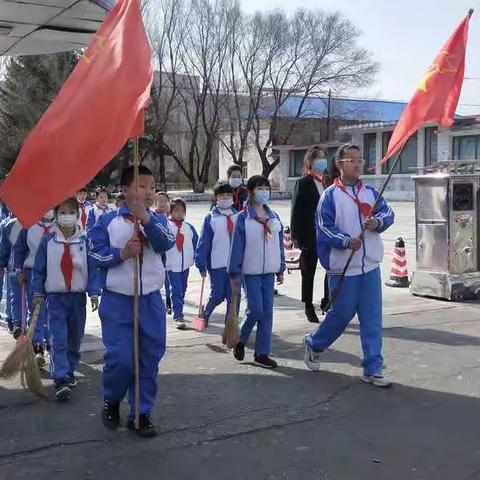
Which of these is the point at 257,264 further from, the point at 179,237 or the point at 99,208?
the point at 99,208

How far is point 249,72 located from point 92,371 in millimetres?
48109

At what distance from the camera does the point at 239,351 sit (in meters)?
6.63

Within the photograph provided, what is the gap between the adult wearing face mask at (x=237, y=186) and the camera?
8.73m

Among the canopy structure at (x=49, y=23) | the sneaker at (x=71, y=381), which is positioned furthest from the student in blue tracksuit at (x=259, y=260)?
the canopy structure at (x=49, y=23)

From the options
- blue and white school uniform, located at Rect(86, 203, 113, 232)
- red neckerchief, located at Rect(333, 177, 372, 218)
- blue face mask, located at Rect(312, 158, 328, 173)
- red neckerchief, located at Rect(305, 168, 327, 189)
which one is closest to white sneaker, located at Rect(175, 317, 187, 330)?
red neckerchief, located at Rect(305, 168, 327, 189)

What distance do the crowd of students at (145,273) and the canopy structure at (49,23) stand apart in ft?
7.21

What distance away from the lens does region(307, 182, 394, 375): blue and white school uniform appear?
5.81 metres

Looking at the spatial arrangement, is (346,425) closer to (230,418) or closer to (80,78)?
(230,418)

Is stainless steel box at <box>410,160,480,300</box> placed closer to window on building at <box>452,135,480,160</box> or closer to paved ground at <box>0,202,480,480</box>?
paved ground at <box>0,202,480,480</box>

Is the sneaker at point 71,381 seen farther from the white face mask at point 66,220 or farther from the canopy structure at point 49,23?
the canopy structure at point 49,23

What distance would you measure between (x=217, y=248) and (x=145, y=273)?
3370 mm

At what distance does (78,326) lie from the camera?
589 centimetres

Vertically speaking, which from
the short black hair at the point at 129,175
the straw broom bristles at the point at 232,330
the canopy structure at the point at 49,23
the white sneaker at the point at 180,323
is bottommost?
the white sneaker at the point at 180,323

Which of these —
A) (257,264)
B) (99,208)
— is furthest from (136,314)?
(99,208)
